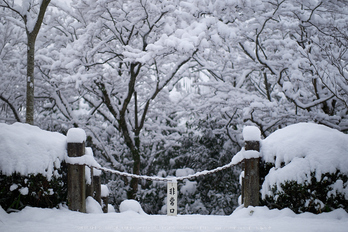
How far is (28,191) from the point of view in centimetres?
370

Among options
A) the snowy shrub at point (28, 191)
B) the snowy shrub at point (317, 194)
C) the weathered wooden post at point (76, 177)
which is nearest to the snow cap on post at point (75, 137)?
the weathered wooden post at point (76, 177)

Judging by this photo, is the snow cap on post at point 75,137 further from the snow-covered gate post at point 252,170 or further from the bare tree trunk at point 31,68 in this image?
the snow-covered gate post at point 252,170

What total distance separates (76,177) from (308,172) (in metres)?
3.30

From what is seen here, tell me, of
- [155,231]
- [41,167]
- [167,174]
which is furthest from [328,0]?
[167,174]

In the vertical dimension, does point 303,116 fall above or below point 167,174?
above

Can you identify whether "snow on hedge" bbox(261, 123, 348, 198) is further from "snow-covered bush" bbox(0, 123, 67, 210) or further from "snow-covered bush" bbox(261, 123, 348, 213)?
"snow-covered bush" bbox(0, 123, 67, 210)

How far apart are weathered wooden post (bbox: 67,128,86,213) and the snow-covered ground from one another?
6.0 inches

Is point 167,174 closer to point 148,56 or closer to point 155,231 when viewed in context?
point 148,56

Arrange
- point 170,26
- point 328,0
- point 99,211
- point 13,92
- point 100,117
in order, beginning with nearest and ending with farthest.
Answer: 1. point 99,211
2. point 328,0
3. point 170,26
4. point 13,92
5. point 100,117

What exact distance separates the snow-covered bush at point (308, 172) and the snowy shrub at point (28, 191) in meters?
3.04

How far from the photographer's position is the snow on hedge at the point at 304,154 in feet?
12.1

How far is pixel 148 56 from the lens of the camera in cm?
650

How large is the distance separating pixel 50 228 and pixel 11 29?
7.90 metres

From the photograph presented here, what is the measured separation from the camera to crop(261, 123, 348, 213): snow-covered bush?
143 inches
